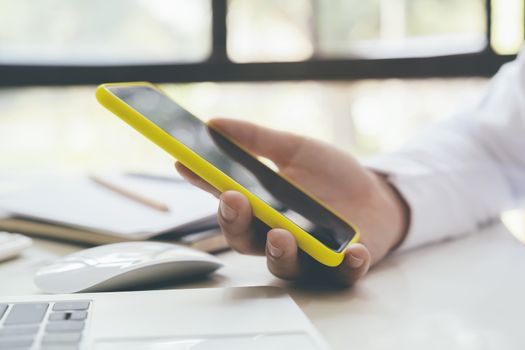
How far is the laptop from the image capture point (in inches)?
13.0

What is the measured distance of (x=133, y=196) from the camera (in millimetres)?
655

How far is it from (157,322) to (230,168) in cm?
14

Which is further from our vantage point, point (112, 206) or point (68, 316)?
point (112, 206)

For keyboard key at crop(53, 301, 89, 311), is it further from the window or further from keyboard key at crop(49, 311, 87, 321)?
the window

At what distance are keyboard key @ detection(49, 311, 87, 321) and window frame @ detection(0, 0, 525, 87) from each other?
3.92 feet

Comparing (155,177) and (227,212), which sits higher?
(227,212)

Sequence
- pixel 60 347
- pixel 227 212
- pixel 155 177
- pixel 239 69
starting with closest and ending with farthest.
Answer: pixel 60 347
pixel 227 212
pixel 155 177
pixel 239 69

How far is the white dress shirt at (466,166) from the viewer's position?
24.6 inches

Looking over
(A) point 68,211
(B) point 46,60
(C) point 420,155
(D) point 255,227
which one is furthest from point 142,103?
(B) point 46,60

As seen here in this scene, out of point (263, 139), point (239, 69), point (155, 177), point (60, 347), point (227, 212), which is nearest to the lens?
point (60, 347)

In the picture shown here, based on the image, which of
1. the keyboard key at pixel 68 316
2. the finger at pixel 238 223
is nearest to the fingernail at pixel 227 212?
the finger at pixel 238 223

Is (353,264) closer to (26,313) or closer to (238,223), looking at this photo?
(238,223)

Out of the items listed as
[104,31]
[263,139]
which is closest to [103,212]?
[263,139]

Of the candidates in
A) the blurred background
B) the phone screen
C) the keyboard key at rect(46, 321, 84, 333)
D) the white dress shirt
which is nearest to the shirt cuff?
the white dress shirt
